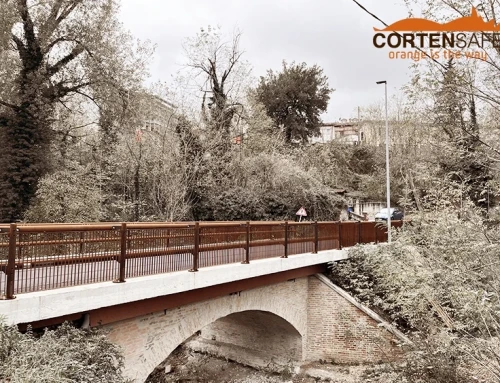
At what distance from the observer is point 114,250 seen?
5914 mm

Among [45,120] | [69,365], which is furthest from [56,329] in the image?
[45,120]

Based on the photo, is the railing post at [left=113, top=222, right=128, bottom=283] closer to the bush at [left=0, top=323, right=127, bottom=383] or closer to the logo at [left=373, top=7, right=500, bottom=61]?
the bush at [left=0, top=323, right=127, bottom=383]

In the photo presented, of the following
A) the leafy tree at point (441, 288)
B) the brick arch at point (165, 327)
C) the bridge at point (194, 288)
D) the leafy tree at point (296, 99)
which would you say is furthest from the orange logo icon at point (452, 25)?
the leafy tree at point (296, 99)

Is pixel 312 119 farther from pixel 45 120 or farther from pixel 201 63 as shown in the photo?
pixel 45 120

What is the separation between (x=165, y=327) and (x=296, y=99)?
26009 mm

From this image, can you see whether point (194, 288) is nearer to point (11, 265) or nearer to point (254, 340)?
point (11, 265)

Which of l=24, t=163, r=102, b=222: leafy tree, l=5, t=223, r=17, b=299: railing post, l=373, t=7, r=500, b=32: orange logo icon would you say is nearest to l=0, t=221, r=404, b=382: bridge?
l=5, t=223, r=17, b=299: railing post

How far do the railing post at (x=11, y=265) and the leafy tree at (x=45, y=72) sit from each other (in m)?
10.6

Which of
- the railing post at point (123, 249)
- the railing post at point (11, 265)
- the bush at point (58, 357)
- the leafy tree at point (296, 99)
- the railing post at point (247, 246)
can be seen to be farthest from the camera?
the leafy tree at point (296, 99)

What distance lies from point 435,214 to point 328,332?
5.08 m

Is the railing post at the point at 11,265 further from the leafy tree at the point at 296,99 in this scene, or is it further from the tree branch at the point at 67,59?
the leafy tree at the point at 296,99

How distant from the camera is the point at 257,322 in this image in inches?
532

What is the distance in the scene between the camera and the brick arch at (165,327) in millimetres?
6430

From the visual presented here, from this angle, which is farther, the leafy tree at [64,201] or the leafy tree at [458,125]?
the leafy tree at [64,201]
